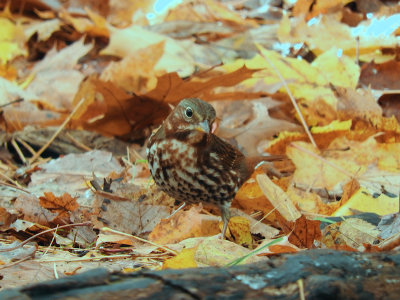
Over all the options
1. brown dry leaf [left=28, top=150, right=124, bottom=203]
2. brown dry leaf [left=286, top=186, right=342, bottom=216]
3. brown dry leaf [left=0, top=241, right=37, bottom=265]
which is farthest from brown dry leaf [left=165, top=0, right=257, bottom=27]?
brown dry leaf [left=0, top=241, right=37, bottom=265]

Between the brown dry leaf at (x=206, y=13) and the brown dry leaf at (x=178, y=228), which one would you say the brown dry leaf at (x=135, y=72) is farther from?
the brown dry leaf at (x=206, y=13)

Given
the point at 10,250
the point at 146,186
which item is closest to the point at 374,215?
the point at 146,186

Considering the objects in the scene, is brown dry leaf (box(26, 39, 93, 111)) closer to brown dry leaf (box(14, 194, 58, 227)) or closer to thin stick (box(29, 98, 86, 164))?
thin stick (box(29, 98, 86, 164))

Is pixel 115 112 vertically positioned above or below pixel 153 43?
below

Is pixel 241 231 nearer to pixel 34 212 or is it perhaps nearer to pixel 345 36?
pixel 34 212

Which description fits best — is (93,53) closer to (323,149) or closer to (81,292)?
(323,149)

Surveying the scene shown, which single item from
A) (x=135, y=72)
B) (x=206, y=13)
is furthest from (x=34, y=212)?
(x=206, y=13)
